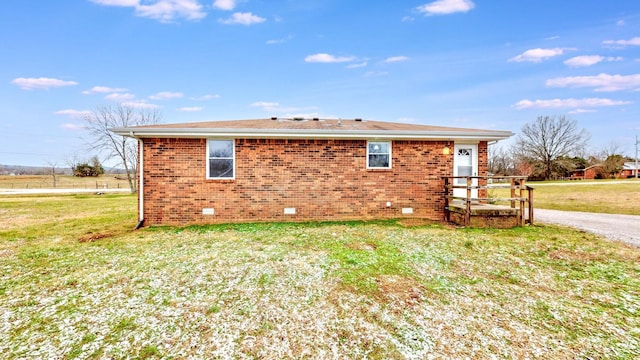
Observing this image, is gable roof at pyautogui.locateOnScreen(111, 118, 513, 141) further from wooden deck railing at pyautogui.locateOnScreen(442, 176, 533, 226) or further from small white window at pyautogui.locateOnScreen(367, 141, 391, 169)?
wooden deck railing at pyautogui.locateOnScreen(442, 176, 533, 226)

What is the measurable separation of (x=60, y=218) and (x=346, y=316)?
41.2 feet

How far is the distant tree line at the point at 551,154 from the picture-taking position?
4200 cm

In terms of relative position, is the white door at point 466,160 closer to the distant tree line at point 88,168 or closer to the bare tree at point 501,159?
the bare tree at point 501,159

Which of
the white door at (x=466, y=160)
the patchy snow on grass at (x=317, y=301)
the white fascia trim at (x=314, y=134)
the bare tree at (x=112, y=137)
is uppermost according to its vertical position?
the bare tree at (x=112, y=137)

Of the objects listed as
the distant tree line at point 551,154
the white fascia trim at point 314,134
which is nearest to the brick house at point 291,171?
the white fascia trim at point 314,134

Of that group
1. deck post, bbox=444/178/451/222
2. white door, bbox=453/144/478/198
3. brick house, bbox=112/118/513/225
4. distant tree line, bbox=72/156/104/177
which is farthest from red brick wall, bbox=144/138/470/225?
distant tree line, bbox=72/156/104/177

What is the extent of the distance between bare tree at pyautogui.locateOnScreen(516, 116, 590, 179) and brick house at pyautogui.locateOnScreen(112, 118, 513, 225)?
44242 millimetres

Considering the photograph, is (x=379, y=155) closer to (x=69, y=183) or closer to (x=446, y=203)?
(x=446, y=203)

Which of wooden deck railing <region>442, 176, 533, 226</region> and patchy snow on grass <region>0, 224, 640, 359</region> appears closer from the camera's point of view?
patchy snow on grass <region>0, 224, 640, 359</region>

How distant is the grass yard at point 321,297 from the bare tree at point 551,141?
45.7 meters

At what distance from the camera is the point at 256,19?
50.9ft

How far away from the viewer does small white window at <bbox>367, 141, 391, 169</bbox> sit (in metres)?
9.38

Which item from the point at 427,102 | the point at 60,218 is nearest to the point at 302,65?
the point at 427,102

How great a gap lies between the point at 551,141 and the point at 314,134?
5064 cm
